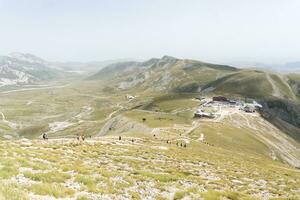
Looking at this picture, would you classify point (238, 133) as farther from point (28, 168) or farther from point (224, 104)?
point (28, 168)

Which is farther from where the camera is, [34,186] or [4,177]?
[4,177]

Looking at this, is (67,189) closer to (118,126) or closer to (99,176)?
(99,176)

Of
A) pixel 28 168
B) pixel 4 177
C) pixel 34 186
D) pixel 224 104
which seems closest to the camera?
pixel 34 186

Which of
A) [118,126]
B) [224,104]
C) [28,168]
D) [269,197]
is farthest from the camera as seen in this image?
[224,104]

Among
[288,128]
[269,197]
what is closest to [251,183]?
[269,197]

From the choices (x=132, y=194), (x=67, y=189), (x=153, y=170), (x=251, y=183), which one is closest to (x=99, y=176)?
(x=132, y=194)

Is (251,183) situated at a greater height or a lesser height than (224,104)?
greater

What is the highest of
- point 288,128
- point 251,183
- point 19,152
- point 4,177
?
point 4,177

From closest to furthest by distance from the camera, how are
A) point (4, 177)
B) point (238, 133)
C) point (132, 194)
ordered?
point (4, 177)
point (132, 194)
point (238, 133)

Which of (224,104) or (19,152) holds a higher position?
(19,152)
